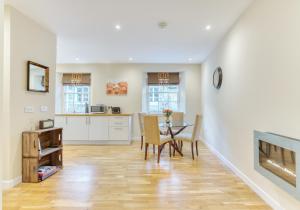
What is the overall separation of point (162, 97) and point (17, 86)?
4.52m

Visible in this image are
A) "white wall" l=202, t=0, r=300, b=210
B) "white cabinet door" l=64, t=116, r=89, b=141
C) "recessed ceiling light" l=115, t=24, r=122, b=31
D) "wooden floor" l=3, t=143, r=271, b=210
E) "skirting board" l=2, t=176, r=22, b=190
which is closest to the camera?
"white wall" l=202, t=0, r=300, b=210

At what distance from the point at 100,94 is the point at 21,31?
3.68 metres

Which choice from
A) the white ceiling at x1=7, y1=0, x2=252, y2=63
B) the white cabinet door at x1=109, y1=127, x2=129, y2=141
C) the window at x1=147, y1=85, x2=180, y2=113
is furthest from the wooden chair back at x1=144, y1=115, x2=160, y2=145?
the window at x1=147, y1=85, x2=180, y2=113

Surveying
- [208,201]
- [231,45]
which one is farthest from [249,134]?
[231,45]

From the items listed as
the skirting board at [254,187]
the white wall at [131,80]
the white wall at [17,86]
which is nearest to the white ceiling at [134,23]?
the white wall at [17,86]

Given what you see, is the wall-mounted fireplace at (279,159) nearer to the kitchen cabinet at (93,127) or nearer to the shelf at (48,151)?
the shelf at (48,151)

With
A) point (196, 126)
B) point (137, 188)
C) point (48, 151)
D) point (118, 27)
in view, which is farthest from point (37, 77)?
point (196, 126)

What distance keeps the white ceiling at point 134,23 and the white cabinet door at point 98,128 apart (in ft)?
6.05

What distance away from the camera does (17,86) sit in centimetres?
307

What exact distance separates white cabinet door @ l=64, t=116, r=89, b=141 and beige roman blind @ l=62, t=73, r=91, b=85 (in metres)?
1.33

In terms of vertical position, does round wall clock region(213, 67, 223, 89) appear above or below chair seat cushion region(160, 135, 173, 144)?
above

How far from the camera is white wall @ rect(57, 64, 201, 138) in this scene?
673 cm

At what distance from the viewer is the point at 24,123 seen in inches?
127

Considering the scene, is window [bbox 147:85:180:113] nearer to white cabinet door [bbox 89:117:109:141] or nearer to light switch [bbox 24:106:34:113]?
white cabinet door [bbox 89:117:109:141]
